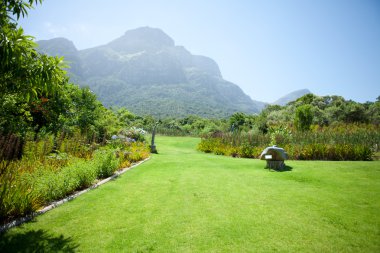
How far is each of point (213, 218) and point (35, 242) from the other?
295cm

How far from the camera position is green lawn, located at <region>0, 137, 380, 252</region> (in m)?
3.51

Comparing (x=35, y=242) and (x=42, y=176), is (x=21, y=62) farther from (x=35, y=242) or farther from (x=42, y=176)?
(x=42, y=176)

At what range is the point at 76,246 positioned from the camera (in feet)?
11.5

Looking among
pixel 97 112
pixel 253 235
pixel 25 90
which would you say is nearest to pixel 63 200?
pixel 25 90

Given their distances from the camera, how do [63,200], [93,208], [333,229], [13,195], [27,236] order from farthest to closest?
[63,200] < [93,208] < [13,195] < [333,229] < [27,236]

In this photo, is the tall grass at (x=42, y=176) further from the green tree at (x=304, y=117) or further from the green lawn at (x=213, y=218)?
the green tree at (x=304, y=117)

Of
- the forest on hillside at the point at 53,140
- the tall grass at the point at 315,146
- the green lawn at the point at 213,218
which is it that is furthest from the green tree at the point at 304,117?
the green lawn at the point at 213,218

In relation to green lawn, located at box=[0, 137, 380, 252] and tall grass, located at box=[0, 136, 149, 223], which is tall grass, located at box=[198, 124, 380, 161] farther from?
tall grass, located at box=[0, 136, 149, 223]

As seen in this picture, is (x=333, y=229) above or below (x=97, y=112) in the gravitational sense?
below

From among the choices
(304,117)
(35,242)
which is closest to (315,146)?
(35,242)

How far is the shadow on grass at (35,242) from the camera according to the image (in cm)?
336

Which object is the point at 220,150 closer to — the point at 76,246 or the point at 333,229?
the point at 333,229

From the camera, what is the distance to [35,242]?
357 cm

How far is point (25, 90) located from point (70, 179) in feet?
10.1
